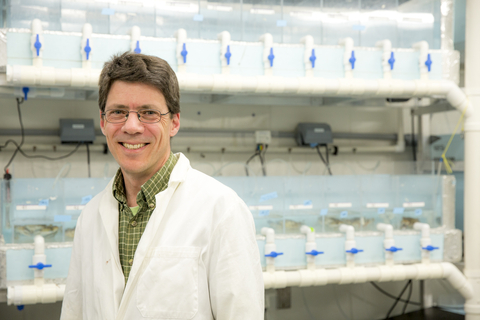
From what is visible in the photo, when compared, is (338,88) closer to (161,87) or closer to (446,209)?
(446,209)

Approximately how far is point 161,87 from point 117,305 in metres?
0.50

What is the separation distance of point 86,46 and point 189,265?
1.30 metres

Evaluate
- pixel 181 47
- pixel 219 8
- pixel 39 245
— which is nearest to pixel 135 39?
pixel 181 47

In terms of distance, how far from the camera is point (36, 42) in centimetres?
190

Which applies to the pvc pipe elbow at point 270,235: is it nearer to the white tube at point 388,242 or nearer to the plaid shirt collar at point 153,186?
the white tube at point 388,242

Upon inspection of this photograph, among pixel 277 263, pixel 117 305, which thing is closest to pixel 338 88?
pixel 277 263

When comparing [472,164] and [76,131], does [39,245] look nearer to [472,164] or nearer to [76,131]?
[76,131]

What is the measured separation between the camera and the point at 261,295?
1.04m

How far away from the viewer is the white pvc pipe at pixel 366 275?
2.17 m

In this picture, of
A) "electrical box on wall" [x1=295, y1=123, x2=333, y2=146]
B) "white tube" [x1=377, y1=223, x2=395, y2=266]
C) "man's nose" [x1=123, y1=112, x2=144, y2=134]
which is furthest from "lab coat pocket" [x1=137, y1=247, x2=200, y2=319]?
"electrical box on wall" [x1=295, y1=123, x2=333, y2=146]

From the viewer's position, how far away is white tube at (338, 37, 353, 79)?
2.28 meters

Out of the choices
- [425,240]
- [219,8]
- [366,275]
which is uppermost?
[219,8]

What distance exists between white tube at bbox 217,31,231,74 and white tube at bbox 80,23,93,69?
1.88ft

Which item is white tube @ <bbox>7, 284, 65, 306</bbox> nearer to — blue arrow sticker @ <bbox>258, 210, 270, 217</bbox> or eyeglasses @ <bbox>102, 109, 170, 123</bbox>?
blue arrow sticker @ <bbox>258, 210, 270, 217</bbox>
